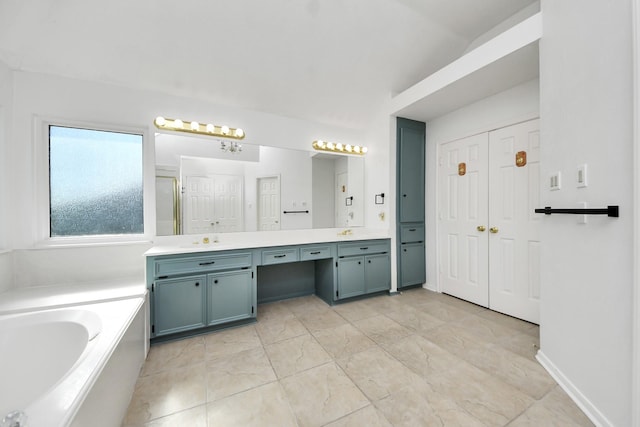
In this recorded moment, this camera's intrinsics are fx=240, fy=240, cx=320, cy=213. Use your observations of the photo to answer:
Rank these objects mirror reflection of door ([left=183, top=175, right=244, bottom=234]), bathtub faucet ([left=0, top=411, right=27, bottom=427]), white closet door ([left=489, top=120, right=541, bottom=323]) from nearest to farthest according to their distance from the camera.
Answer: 1. bathtub faucet ([left=0, top=411, right=27, bottom=427])
2. white closet door ([left=489, top=120, right=541, bottom=323])
3. mirror reflection of door ([left=183, top=175, right=244, bottom=234])

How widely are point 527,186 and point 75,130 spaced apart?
13.9ft

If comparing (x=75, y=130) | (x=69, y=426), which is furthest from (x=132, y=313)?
(x=75, y=130)

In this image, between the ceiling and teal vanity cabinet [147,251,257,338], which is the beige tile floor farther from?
the ceiling

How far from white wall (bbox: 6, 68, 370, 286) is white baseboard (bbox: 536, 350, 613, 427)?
330cm

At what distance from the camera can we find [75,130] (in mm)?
2160

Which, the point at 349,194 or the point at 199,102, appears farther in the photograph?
the point at 349,194

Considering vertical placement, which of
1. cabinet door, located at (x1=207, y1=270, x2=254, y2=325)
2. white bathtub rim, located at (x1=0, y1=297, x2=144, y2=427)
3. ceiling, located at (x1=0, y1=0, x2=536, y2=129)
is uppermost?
ceiling, located at (x1=0, y1=0, x2=536, y2=129)

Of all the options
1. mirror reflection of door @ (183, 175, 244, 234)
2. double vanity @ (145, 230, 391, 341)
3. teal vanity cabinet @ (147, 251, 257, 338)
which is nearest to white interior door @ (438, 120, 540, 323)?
double vanity @ (145, 230, 391, 341)

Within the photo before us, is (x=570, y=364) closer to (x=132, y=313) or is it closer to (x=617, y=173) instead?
(x=617, y=173)

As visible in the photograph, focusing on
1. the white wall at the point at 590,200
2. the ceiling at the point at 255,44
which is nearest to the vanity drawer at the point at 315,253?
the ceiling at the point at 255,44

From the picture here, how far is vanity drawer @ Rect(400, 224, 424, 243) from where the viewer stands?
126 inches

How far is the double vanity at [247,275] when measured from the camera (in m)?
2.00

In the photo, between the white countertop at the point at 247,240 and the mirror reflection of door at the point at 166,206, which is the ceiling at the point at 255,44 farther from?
the white countertop at the point at 247,240

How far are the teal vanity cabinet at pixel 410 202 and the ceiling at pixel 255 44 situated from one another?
615 millimetres
